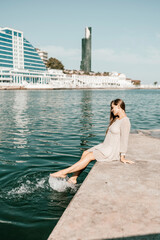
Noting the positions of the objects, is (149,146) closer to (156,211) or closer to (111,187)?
(111,187)

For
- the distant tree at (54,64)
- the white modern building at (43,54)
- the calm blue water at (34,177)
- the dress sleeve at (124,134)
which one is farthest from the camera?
the white modern building at (43,54)

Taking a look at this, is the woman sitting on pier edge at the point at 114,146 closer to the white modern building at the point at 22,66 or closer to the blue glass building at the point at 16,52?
the white modern building at the point at 22,66

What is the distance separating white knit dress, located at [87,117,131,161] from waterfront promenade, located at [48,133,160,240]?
336 mm

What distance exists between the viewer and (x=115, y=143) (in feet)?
16.0

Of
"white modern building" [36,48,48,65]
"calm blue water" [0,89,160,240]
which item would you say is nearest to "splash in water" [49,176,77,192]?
"calm blue water" [0,89,160,240]

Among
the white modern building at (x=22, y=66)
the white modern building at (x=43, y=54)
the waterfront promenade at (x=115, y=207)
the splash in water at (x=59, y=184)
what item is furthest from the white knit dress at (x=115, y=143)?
the white modern building at (x=43, y=54)

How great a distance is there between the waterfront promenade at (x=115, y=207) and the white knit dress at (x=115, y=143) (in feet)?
1.10

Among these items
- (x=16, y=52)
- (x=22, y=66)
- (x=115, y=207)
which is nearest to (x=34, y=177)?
(x=115, y=207)

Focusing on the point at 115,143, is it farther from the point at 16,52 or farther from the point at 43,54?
the point at 43,54

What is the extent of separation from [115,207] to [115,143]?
2.07 metres

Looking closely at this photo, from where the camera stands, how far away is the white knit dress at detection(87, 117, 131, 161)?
15.9 ft

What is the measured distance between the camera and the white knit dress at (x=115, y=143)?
15.9 ft

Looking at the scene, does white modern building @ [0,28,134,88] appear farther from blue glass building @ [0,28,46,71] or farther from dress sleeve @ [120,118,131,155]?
dress sleeve @ [120,118,131,155]

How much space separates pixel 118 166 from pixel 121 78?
7759 inches
